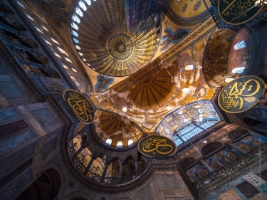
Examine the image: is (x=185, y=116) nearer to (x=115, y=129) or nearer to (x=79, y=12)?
(x=115, y=129)

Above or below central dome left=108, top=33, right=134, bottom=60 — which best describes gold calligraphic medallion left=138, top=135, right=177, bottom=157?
below

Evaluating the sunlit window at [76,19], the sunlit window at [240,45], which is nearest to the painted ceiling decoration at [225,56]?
the sunlit window at [240,45]

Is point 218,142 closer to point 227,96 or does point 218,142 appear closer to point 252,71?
point 227,96

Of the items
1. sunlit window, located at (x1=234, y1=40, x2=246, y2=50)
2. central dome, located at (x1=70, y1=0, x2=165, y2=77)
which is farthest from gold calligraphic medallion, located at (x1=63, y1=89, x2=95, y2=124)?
sunlit window, located at (x1=234, y1=40, x2=246, y2=50)

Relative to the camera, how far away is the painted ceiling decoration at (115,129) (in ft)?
42.9

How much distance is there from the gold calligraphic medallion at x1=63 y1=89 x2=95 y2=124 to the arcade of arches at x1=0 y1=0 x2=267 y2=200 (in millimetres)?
388

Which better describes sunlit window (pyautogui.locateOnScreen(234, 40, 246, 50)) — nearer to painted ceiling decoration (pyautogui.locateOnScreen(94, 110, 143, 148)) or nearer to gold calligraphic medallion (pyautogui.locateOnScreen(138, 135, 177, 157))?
gold calligraphic medallion (pyautogui.locateOnScreen(138, 135, 177, 157))

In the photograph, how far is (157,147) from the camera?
8.73m

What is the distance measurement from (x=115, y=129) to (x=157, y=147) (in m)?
6.18

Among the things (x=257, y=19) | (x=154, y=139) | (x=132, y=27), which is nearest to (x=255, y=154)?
(x=154, y=139)

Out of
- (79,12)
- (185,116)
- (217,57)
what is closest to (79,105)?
(79,12)

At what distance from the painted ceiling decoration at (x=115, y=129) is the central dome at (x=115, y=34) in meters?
4.52

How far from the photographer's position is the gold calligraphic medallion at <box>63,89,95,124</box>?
23.4 ft

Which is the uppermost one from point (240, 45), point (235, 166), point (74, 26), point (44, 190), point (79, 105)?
point (74, 26)
